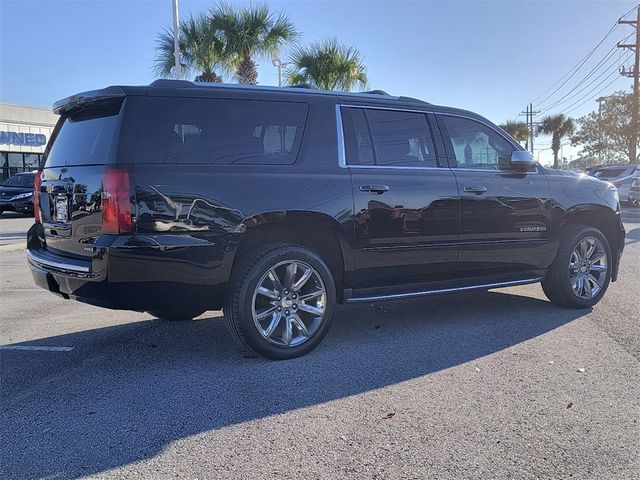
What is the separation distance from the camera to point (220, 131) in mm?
4078

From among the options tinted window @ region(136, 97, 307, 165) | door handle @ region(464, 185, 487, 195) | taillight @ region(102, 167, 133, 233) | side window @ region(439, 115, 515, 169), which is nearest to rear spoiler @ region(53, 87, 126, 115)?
tinted window @ region(136, 97, 307, 165)

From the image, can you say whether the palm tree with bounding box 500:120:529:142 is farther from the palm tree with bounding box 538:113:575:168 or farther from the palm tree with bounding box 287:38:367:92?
the palm tree with bounding box 287:38:367:92

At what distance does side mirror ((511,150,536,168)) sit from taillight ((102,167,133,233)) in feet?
11.7

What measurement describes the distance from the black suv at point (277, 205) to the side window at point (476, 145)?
0.01 m

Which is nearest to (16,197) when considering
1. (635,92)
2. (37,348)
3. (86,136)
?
(37,348)

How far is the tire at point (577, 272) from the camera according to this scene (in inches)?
223

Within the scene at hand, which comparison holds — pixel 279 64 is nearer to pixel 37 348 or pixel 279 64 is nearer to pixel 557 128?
pixel 37 348

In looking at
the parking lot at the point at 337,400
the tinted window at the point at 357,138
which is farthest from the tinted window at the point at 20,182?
the tinted window at the point at 357,138

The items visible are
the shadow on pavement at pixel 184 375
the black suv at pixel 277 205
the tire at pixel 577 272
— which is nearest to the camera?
the shadow on pavement at pixel 184 375

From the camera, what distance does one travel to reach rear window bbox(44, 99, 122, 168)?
12.6 feet

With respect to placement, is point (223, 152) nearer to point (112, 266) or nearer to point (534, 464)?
point (112, 266)

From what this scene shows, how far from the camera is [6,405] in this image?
11.6 ft

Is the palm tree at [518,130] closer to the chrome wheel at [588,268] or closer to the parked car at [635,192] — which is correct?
the parked car at [635,192]

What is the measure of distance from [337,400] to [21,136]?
3046 centimetres
